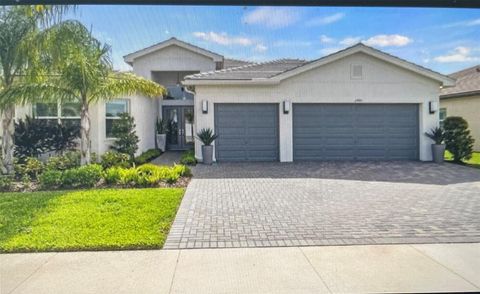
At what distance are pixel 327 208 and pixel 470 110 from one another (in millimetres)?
17856

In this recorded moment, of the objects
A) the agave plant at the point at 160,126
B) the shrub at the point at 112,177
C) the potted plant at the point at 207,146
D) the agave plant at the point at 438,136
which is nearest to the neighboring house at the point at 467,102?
the agave plant at the point at 438,136

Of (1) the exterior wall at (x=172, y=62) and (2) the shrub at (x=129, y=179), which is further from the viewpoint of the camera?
(1) the exterior wall at (x=172, y=62)

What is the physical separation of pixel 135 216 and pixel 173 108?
1549cm

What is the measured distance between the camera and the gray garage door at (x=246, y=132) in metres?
15.0

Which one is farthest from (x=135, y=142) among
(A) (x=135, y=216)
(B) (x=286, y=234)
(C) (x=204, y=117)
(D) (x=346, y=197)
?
(B) (x=286, y=234)

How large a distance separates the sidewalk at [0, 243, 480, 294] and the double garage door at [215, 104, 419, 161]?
10.0 m

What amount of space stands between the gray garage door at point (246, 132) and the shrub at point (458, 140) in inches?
301

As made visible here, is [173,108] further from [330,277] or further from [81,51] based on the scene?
[330,277]

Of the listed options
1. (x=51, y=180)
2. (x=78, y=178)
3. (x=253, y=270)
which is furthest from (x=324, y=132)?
(x=253, y=270)

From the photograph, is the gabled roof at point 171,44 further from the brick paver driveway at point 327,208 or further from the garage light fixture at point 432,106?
the garage light fixture at point 432,106

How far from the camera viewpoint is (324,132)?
50.3 ft

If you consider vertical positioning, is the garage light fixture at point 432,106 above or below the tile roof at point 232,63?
below

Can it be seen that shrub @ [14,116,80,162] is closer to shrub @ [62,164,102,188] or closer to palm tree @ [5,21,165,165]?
palm tree @ [5,21,165,165]

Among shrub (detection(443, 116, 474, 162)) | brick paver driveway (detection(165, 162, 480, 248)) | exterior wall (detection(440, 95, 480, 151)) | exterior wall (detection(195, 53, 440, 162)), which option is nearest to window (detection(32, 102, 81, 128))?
exterior wall (detection(195, 53, 440, 162))
